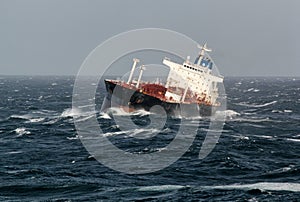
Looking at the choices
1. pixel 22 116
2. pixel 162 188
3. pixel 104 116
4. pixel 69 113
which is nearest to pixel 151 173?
pixel 162 188

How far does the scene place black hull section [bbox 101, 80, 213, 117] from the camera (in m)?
75.4

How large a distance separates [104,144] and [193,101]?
3232cm

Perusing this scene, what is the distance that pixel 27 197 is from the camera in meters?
29.5

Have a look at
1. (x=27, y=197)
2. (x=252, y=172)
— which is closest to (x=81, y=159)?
(x=27, y=197)

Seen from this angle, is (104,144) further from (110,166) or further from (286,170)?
(286,170)

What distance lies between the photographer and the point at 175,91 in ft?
274

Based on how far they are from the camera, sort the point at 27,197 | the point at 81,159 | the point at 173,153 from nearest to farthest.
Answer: the point at 27,197 < the point at 81,159 < the point at 173,153

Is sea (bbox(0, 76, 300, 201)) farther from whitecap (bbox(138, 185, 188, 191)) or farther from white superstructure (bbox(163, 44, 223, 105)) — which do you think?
white superstructure (bbox(163, 44, 223, 105))

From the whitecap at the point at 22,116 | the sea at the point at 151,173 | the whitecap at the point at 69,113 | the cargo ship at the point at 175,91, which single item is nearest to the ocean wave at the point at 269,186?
the sea at the point at 151,173

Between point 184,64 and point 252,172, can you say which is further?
point 184,64

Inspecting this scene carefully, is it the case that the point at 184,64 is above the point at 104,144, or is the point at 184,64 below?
above

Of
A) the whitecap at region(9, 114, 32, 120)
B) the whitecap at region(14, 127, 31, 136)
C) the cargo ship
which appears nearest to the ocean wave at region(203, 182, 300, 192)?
the whitecap at region(14, 127, 31, 136)

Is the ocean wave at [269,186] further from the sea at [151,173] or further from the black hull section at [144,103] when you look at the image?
the black hull section at [144,103]

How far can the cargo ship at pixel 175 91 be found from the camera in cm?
7581
